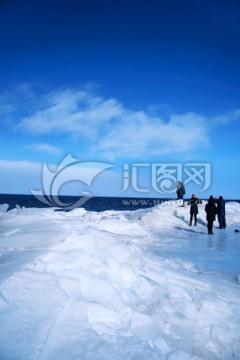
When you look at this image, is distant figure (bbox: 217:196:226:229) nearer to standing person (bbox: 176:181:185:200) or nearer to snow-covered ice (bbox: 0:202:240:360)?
standing person (bbox: 176:181:185:200)

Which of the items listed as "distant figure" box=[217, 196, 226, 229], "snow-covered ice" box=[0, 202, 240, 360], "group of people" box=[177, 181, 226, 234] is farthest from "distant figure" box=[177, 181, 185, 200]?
"snow-covered ice" box=[0, 202, 240, 360]

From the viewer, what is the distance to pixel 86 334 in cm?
245

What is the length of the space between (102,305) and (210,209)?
11594 millimetres

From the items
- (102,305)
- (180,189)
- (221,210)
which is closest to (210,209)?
(221,210)

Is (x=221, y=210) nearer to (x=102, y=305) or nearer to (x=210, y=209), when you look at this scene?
(x=210, y=209)

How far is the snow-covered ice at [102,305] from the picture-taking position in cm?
232

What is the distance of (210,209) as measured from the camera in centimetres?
1348

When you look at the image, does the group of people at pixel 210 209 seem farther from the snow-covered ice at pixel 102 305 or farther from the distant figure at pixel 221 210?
the snow-covered ice at pixel 102 305

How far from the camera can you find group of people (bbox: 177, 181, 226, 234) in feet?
44.0

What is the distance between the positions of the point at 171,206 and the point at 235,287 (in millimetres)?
15634

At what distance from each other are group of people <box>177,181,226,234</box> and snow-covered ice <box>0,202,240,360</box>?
844cm

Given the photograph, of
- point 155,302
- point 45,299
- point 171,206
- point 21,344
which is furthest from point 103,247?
point 171,206

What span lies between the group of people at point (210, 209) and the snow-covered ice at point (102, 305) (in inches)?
332

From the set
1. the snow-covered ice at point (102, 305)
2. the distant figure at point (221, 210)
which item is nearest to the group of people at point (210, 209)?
the distant figure at point (221, 210)
